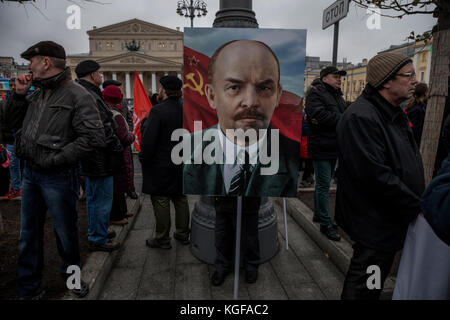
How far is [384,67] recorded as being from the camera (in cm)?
188

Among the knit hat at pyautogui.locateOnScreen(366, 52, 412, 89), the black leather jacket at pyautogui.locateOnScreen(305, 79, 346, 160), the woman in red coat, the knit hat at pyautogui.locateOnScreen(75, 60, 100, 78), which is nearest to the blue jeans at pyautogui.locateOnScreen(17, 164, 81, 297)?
the woman in red coat

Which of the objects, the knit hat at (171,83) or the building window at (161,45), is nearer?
the knit hat at (171,83)

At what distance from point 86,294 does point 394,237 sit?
232cm

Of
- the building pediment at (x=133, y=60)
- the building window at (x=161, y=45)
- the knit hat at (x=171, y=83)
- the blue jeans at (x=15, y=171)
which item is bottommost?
the blue jeans at (x=15, y=171)

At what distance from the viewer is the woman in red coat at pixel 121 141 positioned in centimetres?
346

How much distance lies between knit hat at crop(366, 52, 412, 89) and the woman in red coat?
260cm

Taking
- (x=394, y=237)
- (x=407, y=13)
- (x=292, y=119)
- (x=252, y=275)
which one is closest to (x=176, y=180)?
(x=252, y=275)

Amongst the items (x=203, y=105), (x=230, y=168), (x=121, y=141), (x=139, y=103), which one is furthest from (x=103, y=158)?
(x=139, y=103)

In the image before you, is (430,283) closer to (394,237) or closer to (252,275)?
(394,237)

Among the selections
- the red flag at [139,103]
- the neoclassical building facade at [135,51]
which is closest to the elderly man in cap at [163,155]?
the red flag at [139,103]

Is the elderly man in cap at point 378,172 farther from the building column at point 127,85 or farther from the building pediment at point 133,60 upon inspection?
the building column at point 127,85

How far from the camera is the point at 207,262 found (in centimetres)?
315

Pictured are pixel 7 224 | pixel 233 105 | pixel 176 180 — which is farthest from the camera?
→ pixel 7 224

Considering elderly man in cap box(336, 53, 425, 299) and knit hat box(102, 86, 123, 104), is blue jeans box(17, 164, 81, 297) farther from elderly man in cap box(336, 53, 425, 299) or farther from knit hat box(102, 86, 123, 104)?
elderly man in cap box(336, 53, 425, 299)
